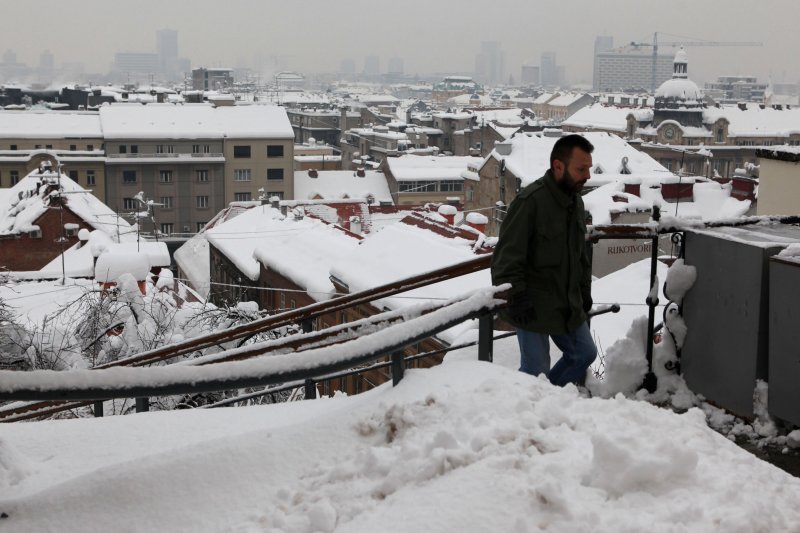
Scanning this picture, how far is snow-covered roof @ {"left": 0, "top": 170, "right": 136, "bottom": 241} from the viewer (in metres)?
37.4

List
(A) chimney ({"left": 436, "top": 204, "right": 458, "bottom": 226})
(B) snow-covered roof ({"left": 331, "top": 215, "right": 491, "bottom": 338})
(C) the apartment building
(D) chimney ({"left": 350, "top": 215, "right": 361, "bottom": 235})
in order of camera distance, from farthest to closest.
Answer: (C) the apartment building < (D) chimney ({"left": 350, "top": 215, "right": 361, "bottom": 235}) < (A) chimney ({"left": 436, "top": 204, "right": 458, "bottom": 226}) < (B) snow-covered roof ({"left": 331, "top": 215, "right": 491, "bottom": 338})

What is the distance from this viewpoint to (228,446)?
148 inches

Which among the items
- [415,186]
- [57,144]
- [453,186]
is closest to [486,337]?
[415,186]

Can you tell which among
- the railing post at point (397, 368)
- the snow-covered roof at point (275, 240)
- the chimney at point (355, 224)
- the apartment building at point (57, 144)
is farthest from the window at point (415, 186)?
the railing post at point (397, 368)

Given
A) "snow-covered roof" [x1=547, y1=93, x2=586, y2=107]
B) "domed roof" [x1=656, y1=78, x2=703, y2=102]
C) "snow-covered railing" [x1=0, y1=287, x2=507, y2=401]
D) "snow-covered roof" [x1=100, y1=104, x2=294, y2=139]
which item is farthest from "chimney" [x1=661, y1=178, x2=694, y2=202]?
"snow-covered roof" [x1=547, y1=93, x2=586, y2=107]

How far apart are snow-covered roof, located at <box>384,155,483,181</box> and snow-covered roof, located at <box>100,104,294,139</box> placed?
28.0 ft

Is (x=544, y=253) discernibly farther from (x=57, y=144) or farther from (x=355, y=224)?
(x=57, y=144)

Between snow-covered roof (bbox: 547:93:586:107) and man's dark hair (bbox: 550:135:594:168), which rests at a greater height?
snow-covered roof (bbox: 547:93:586:107)

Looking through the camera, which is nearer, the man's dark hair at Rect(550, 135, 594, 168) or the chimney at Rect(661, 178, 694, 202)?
the man's dark hair at Rect(550, 135, 594, 168)

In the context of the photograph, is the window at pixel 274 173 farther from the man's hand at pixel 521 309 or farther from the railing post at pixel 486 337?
the railing post at pixel 486 337

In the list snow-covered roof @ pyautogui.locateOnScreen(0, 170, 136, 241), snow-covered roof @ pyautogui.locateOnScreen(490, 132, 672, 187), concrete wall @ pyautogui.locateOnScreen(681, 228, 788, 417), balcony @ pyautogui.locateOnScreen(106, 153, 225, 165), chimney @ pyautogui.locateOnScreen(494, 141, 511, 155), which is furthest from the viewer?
balcony @ pyautogui.locateOnScreen(106, 153, 225, 165)

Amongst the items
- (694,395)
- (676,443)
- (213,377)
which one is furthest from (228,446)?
(694,395)

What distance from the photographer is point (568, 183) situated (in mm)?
4965

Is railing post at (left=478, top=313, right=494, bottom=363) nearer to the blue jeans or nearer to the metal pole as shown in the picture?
the blue jeans
